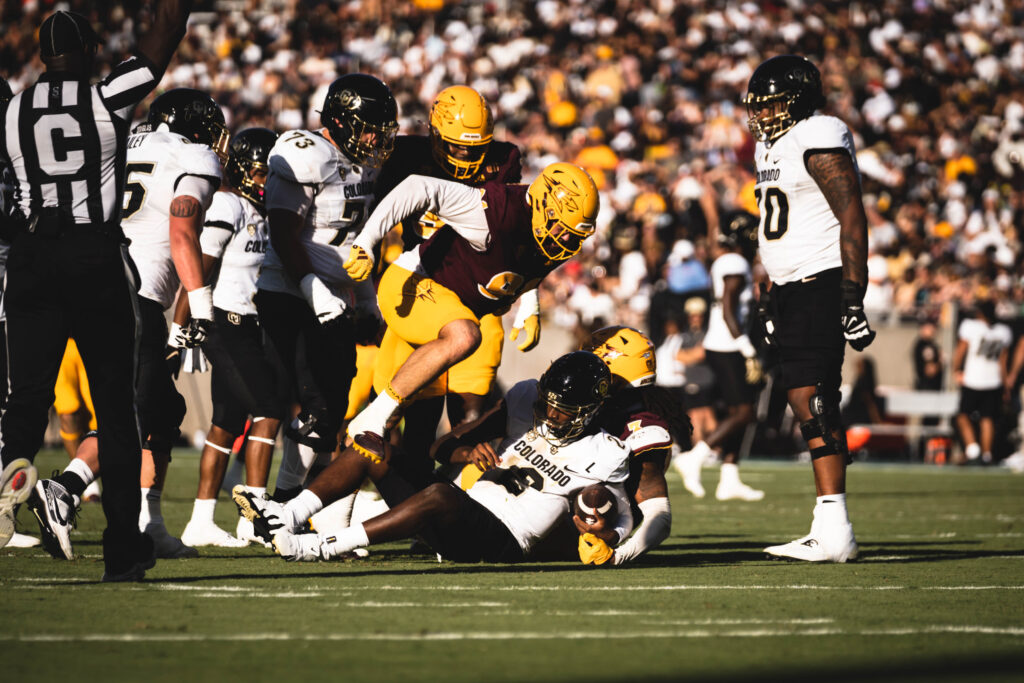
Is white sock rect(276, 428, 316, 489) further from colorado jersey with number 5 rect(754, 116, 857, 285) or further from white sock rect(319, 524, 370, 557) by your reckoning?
colorado jersey with number 5 rect(754, 116, 857, 285)

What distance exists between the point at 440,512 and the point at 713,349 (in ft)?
22.9

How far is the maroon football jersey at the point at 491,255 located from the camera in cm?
643

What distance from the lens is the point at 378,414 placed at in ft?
19.7

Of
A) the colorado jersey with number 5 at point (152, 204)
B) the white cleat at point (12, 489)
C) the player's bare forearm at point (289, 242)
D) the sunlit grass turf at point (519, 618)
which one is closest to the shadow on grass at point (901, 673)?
the sunlit grass turf at point (519, 618)

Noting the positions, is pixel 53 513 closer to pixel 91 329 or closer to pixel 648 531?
pixel 91 329

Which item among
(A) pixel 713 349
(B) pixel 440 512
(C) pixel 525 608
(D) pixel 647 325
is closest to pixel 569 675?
(C) pixel 525 608

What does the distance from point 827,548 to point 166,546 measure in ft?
9.94

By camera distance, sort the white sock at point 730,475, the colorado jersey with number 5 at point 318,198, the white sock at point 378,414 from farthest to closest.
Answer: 1. the white sock at point 730,475
2. the colorado jersey with number 5 at point 318,198
3. the white sock at point 378,414

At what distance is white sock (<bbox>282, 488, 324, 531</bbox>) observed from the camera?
5.71m

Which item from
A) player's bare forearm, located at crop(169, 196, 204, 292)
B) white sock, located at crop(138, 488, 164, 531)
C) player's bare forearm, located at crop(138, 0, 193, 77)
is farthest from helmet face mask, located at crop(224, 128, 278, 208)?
player's bare forearm, located at crop(138, 0, 193, 77)

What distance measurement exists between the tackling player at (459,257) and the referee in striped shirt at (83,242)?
45.0 inches

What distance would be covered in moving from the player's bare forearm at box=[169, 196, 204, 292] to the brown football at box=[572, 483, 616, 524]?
190 cm

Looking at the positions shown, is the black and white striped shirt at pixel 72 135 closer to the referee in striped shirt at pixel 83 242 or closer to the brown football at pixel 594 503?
the referee in striped shirt at pixel 83 242

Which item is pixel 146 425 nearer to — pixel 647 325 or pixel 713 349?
pixel 713 349
